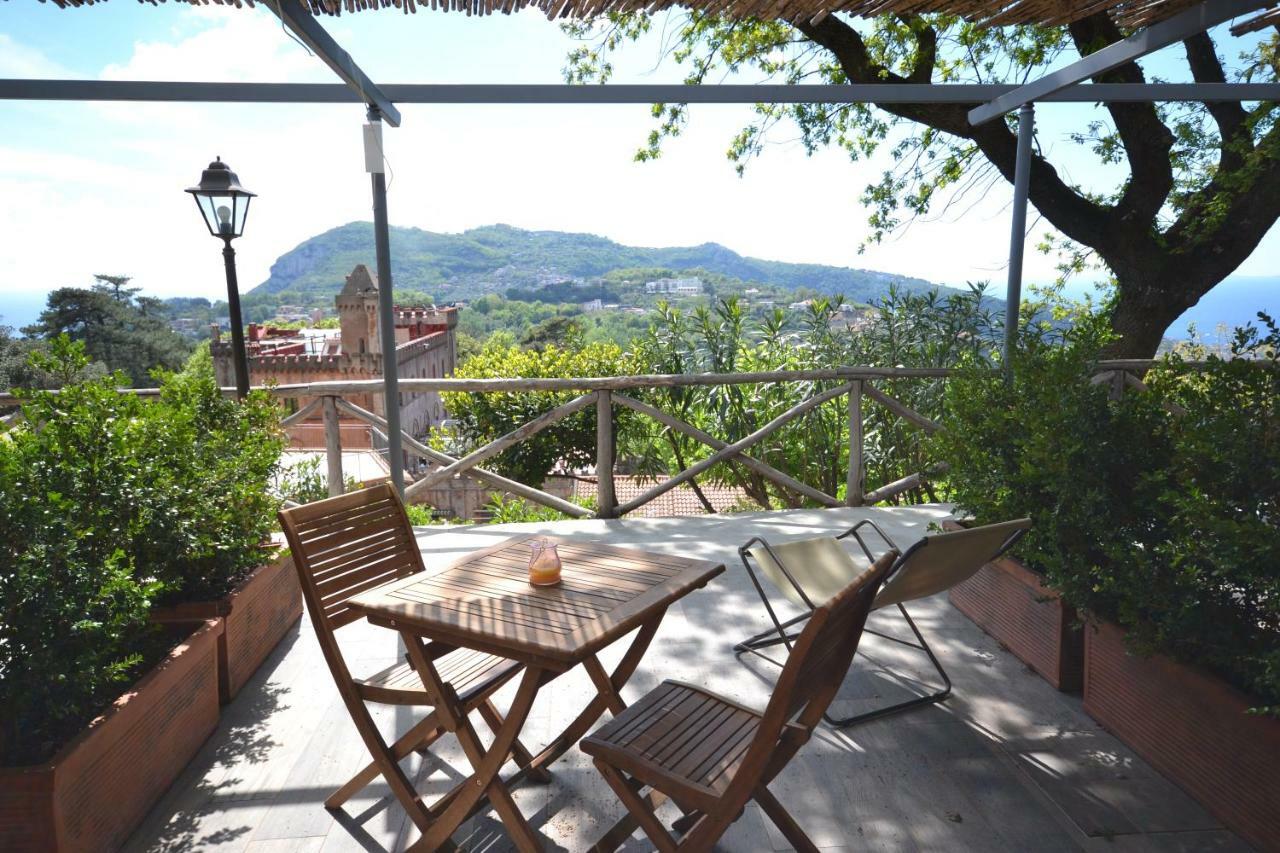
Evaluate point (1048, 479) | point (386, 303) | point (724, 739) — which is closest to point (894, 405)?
point (1048, 479)

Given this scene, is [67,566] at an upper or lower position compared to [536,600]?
upper

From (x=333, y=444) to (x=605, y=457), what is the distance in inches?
61.7

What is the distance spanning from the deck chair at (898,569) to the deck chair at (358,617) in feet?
2.73

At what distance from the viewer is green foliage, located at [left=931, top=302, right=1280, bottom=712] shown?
6.31 ft

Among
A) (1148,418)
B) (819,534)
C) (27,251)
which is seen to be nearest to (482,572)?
(1148,418)

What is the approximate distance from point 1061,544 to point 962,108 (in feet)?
19.5

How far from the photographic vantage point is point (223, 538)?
2.55 metres

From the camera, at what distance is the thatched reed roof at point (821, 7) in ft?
9.33

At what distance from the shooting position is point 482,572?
83.4 inches

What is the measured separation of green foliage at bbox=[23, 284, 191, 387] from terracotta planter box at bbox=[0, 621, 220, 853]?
34745mm

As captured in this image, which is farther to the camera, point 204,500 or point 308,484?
point 308,484

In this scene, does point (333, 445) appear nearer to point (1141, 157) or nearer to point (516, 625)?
point (516, 625)

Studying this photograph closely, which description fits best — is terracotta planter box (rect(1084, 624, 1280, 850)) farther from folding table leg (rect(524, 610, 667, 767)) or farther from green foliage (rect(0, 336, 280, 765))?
green foliage (rect(0, 336, 280, 765))

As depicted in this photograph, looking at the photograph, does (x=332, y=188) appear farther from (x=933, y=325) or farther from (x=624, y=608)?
(x=624, y=608)
